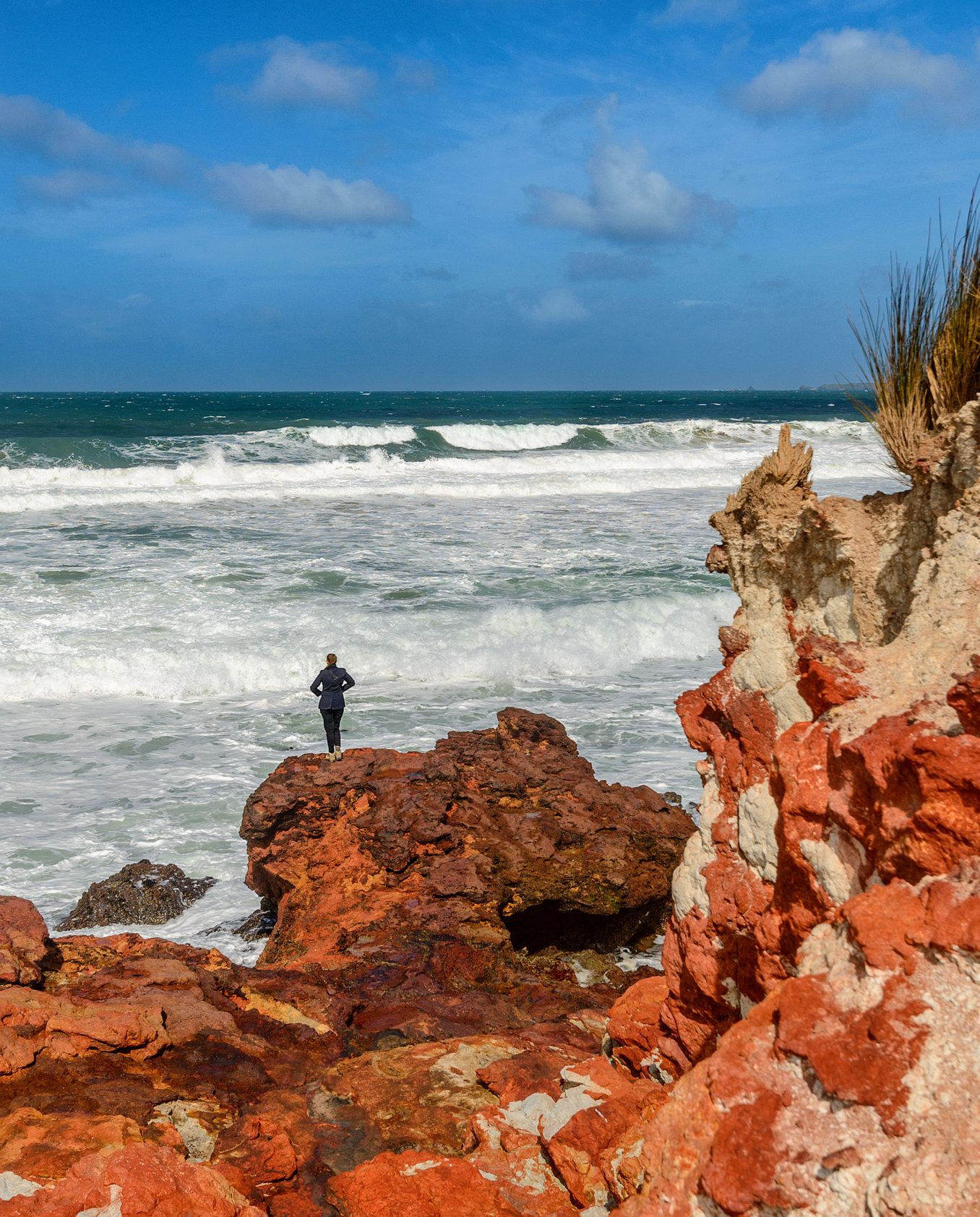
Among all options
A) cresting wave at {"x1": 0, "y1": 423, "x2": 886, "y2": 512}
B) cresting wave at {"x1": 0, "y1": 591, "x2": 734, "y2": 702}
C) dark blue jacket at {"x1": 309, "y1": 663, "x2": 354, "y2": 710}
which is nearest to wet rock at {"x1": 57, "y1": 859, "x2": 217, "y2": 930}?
dark blue jacket at {"x1": 309, "y1": 663, "x2": 354, "y2": 710}

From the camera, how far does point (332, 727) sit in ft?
29.7

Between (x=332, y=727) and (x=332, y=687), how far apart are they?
1.27 feet

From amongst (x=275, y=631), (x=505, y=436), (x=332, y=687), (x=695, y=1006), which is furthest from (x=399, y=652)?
(x=505, y=436)

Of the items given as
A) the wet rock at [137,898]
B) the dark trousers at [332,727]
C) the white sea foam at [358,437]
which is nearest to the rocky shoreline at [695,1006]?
the wet rock at [137,898]

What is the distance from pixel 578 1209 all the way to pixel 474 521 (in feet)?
66.2

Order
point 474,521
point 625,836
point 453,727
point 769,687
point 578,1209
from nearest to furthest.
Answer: point 578,1209
point 769,687
point 625,836
point 453,727
point 474,521

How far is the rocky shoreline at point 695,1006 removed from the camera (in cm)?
190

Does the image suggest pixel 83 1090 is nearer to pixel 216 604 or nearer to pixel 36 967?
pixel 36 967

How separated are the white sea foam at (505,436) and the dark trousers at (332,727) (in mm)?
35118

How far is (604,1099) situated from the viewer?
10.0 feet

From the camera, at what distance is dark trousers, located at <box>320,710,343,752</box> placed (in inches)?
354

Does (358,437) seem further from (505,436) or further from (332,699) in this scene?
(332,699)

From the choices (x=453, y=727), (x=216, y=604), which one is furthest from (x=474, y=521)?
(x=453, y=727)

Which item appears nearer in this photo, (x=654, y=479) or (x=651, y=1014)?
(x=651, y=1014)
